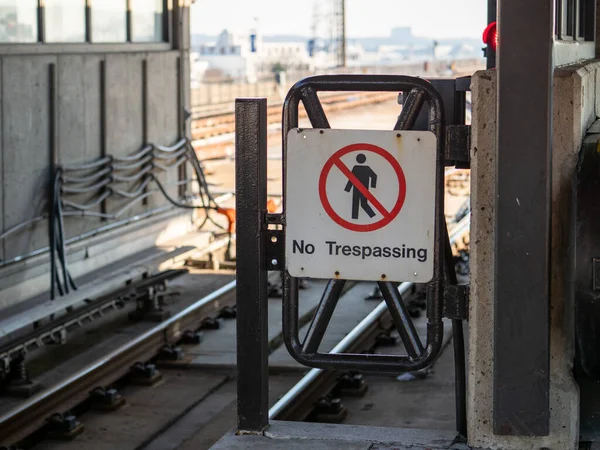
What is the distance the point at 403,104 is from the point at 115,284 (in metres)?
6.53

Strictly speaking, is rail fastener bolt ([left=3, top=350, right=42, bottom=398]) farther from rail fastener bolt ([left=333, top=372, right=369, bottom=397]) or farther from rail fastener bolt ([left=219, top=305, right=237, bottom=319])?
rail fastener bolt ([left=219, top=305, right=237, bottom=319])

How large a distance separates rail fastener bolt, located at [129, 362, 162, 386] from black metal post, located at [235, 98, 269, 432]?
14.1 ft

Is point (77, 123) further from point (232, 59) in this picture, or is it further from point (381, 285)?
point (232, 59)

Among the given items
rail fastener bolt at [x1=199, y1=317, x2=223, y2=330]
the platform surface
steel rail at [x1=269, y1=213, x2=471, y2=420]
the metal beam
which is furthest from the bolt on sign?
rail fastener bolt at [x1=199, y1=317, x2=223, y2=330]

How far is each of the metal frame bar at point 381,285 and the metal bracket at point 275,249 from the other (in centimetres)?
6

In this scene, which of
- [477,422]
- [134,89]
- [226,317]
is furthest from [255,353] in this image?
[134,89]

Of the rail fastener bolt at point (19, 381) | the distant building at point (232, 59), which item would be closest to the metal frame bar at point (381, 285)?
the rail fastener bolt at point (19, 381)

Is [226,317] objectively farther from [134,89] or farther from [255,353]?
[255,353]

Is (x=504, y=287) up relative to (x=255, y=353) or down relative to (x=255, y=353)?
up

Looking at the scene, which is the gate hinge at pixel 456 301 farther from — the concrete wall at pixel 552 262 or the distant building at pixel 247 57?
the distant building at pixel 247 57

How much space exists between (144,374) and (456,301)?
485 centimetres

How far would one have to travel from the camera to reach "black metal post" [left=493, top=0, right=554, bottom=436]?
3809 mm

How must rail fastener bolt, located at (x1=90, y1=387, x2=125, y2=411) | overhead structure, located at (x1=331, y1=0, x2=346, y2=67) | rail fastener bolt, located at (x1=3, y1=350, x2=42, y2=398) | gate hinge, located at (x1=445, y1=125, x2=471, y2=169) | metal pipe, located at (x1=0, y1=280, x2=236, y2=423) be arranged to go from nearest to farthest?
gate hinge, located at (x1=445, y1=125, x2=471, y2=169) → metal pipe, located at (x1=0, y1=280, x2=236, y2=423) → rail fastener bolt, located at (x1=90, y1=387, x2=125, y2=411) → rail fastener bolt, located at (x1=3, y1=350, x2=42, y2=398) → overhead structure, located at (x1=331, y1=0, x2=346, y2=67)

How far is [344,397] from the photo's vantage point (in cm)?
809
